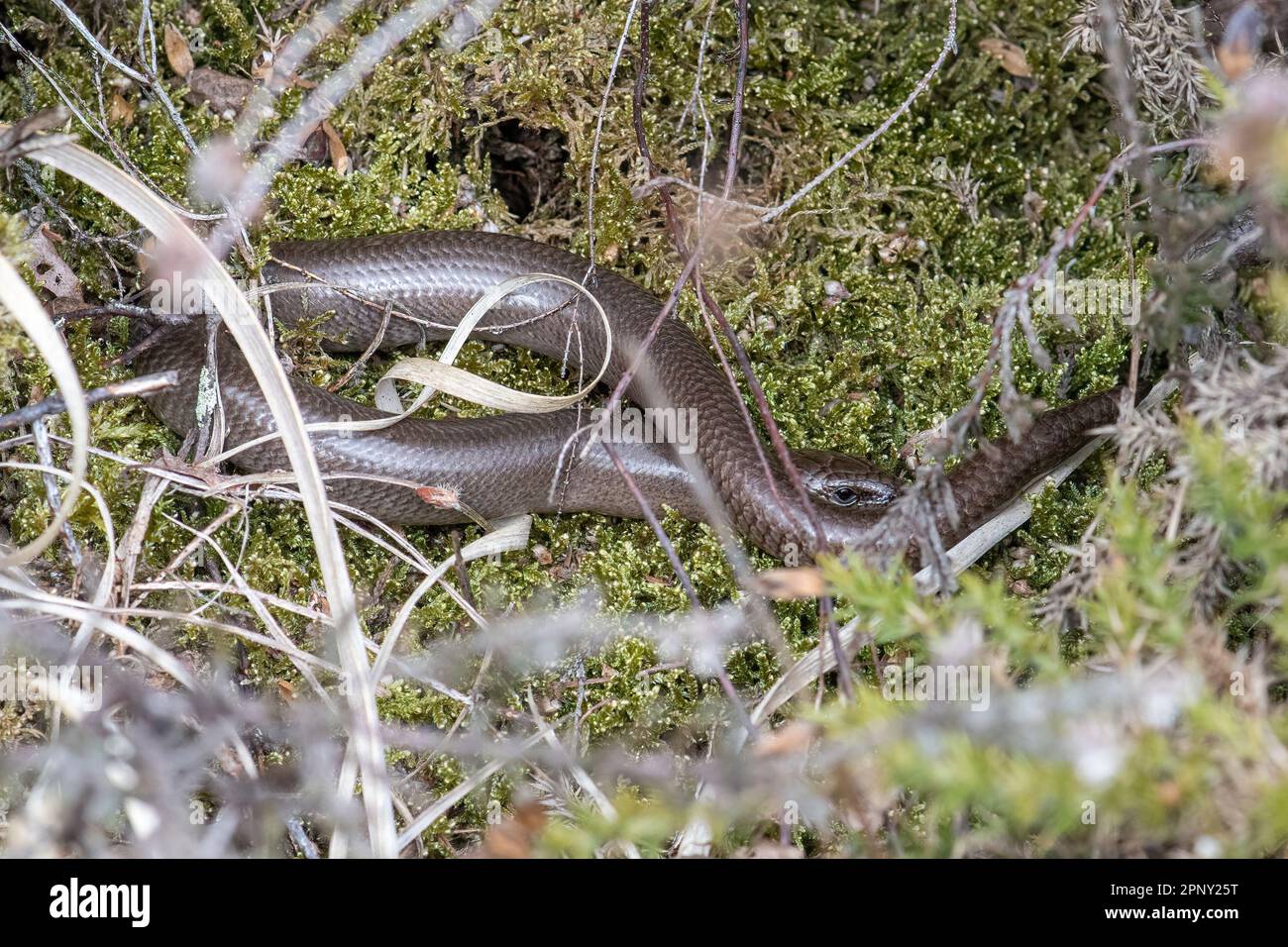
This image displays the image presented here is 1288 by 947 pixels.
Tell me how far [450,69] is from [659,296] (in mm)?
1031

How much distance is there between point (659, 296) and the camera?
3.61 m

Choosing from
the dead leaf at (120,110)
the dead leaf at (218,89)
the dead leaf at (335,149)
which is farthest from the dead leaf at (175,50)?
the dead leaf at (335,149)

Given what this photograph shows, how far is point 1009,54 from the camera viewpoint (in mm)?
3635

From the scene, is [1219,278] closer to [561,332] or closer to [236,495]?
[561,332]

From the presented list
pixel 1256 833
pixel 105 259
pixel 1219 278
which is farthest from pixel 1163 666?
pixel 105 259

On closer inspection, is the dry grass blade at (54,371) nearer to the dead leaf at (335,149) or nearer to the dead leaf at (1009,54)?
the dead leaf at (335,149)

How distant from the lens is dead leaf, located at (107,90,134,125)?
3.39 m
